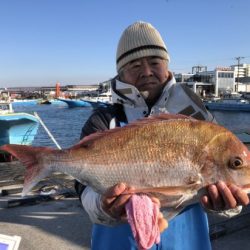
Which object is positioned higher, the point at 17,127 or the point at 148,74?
the point at 148,74

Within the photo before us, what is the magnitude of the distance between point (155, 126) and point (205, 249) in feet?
3.17

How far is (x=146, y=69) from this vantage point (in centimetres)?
260

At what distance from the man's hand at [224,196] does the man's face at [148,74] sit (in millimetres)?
870

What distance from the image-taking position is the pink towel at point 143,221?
1982mm

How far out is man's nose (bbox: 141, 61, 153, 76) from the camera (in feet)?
8.50

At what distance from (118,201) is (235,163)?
67 centimetres

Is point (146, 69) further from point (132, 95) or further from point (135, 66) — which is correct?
point (132, 95)

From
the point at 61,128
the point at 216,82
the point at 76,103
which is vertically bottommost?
the point at 76,103

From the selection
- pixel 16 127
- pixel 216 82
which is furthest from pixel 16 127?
pixel 216 82

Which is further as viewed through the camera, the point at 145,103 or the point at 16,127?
the point at 16,127

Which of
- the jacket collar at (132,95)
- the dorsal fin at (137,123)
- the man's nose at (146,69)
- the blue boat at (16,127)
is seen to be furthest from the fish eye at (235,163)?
the blue boat at (16,127)

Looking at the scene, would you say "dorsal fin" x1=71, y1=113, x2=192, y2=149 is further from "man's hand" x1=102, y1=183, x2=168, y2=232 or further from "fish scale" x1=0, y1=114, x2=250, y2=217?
"man's hand" x1=102, y1=183, x2=168, y2=232

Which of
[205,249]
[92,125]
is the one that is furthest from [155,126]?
[205,249]

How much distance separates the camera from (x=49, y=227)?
5887mm
